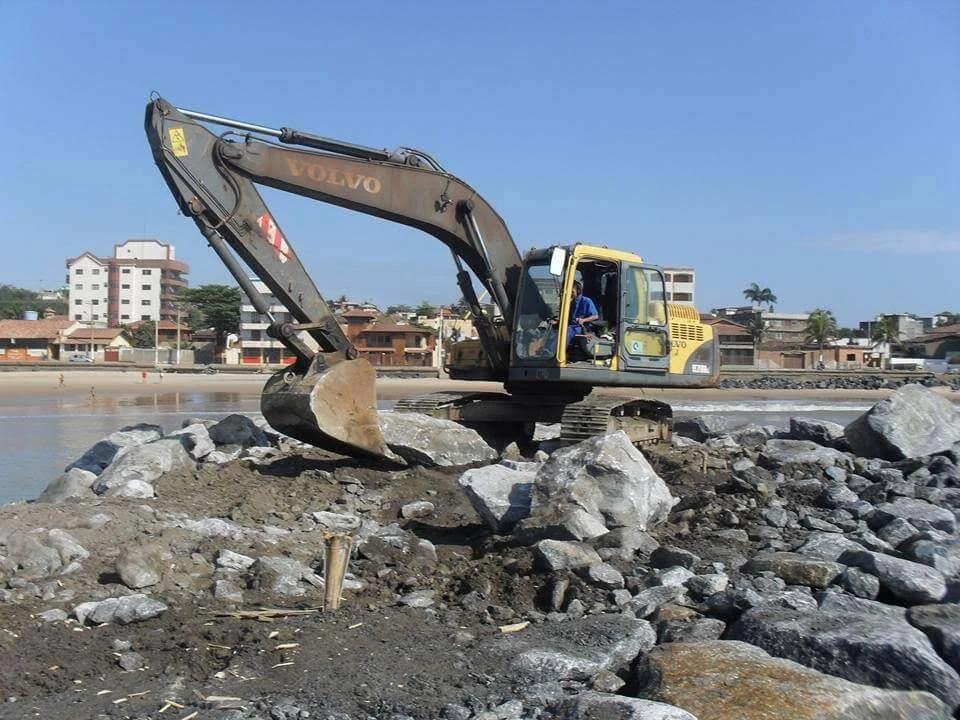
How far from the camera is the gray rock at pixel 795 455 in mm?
10594

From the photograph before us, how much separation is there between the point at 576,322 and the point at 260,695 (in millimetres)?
7139

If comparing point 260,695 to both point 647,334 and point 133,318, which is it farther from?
point 133,318

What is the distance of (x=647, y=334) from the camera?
1126 centimetres

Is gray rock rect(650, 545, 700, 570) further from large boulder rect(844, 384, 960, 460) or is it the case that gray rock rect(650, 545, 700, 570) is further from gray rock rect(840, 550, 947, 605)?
large boulder rect(844, 384, 960, 460)

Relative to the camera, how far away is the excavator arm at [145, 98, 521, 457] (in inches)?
354

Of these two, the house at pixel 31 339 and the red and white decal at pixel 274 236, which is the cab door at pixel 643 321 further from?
the house at pixel 31 339

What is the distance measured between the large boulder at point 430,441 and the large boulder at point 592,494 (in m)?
2.93

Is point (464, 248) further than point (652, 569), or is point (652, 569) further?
point (464, 248)

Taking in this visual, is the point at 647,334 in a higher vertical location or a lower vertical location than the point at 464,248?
lower

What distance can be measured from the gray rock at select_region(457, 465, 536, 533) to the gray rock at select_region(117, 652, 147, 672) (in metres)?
3.27

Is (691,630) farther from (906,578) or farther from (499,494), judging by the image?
(499,494)

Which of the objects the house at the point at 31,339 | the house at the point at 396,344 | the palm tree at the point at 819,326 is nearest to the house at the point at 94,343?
the house at the point at 31,339

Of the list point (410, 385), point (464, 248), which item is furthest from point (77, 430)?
point (410, 385)

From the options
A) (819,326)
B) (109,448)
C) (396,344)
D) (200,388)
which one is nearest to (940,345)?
(819,326)
